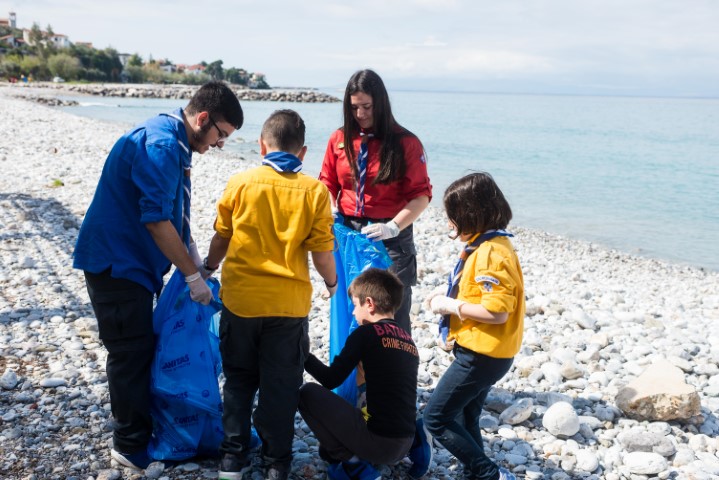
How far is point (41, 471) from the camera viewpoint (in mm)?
3131

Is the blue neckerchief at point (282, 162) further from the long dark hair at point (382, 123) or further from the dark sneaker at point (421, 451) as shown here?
the dark sneaker at point (421, 451)

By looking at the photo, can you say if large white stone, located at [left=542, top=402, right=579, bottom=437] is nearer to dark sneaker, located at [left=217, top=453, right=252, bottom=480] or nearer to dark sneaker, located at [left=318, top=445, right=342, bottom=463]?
dark sneaker, located at [left=318, top=445, right=342, bottom=463]

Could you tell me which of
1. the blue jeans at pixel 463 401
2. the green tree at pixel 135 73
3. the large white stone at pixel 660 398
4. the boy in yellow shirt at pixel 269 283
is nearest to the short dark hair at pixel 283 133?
the boy in yellow shirt at pixel 269 283

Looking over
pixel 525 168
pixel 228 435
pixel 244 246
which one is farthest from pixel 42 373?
pixel 525 168

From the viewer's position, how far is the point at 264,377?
121 inches

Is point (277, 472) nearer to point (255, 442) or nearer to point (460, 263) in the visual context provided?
point (255, 442)

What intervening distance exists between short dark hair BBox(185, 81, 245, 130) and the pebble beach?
1818 mm

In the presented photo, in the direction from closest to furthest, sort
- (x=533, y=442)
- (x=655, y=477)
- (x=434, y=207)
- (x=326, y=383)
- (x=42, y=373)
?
(x=326, y=383) < (x=655, y=477) < (x=533, y=442) < (x=42, y=373) < (x=434, y=207)

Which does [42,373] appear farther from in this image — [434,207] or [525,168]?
[525,168]

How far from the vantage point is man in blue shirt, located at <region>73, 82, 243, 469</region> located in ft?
9.64

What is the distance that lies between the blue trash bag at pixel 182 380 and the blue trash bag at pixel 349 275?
794 millimetres

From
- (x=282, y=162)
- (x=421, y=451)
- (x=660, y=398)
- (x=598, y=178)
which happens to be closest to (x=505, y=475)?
(x=421, y=451)

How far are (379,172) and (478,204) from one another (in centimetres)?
85

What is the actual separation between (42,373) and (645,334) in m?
5.33
